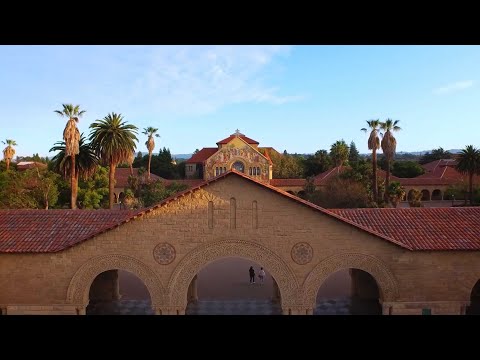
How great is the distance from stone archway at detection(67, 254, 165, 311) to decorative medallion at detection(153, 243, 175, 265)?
20.7 inches

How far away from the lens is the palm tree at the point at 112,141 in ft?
105

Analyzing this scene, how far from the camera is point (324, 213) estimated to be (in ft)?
46.5

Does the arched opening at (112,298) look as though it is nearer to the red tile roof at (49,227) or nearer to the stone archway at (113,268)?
the red tile roof at (49,227)

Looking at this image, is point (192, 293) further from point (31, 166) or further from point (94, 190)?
point (31, 166)

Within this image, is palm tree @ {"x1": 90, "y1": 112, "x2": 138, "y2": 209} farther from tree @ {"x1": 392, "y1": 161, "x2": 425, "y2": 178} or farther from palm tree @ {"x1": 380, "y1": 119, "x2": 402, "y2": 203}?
tree @ {"x1": 392, "y1": 161, "x2": 425, "y2": 178}

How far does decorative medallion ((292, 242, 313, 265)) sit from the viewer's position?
14.3 m

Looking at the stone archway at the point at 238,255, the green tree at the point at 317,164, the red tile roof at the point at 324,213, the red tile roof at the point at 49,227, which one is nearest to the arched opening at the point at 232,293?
the stone archway at the point at 238,255

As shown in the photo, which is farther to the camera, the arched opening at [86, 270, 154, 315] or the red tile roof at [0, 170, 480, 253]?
the arched opening at [86, 270, 154, 315]

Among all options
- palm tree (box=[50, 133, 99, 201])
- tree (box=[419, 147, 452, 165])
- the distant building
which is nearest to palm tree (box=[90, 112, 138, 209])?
palm tree (box=[50, 133, 99, 201])

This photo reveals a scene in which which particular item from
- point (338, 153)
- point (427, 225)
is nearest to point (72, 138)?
point (427, 225)

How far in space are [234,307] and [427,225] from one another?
8604mm

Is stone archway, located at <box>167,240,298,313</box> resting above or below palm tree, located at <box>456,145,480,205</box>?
below
